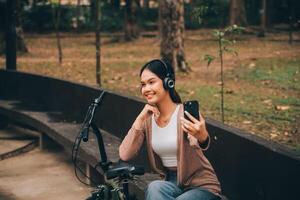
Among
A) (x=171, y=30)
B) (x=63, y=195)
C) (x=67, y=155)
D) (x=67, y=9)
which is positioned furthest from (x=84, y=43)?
(x=63, y=195)

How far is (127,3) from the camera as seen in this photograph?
104 feet

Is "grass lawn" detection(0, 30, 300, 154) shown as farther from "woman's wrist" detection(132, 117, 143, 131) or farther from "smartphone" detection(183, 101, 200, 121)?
"smartphone" detection(183, 101, 200, 121)

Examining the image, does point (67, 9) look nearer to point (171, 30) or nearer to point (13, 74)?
point (171, 30)

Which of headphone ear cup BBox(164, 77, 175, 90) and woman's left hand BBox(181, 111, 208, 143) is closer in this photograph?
woman's left hand BBox(181, 111, 208, 143)

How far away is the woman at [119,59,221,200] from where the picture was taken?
446 cm

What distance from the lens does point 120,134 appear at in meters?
8.46

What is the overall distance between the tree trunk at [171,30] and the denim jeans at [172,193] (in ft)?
38.5

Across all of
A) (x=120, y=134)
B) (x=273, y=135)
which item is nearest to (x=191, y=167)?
(x=120, y=134)

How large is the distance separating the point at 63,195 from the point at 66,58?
646 inches

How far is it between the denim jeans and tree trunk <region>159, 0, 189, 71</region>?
38.5 ft

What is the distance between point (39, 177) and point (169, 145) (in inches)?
166

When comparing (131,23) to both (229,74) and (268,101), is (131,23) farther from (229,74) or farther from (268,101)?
(268,101)

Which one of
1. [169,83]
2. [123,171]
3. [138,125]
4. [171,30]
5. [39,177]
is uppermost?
[169,83]

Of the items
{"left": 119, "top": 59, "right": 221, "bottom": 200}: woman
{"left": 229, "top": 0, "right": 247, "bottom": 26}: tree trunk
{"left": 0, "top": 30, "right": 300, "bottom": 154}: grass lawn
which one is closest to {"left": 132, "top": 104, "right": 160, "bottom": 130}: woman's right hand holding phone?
{"left": 119, "top": 59, "right": 221, "bottom": 200}: woman
